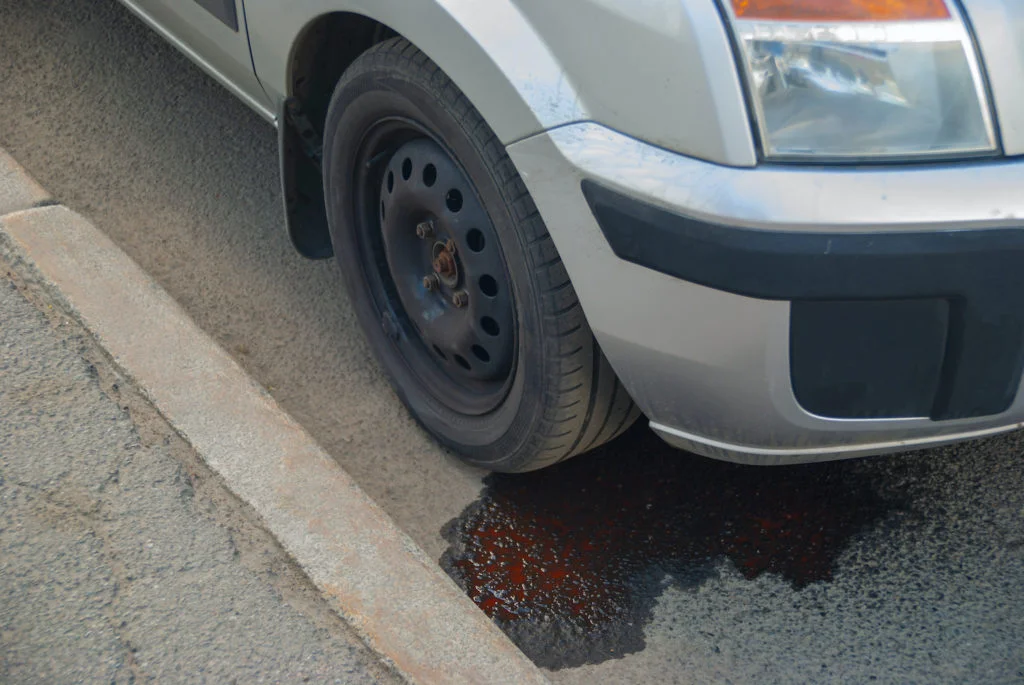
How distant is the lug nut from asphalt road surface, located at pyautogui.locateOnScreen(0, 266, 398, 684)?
63 cm

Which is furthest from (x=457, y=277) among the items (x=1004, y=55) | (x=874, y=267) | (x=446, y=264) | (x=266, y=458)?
(x=1004, y=55)

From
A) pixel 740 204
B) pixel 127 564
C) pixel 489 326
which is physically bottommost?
pixel 127 564

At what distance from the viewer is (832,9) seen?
1.49 meters

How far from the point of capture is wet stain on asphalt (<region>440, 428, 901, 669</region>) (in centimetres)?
209

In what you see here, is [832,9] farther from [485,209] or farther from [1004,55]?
[485,209]

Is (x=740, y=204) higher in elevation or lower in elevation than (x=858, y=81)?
lower

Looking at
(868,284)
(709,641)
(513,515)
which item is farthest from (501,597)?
(868,284)

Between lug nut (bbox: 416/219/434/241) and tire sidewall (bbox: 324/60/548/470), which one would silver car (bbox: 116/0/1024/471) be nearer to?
tire sidewall (bbox: 324/60/548/470)

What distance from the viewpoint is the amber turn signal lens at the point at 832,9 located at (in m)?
1.48

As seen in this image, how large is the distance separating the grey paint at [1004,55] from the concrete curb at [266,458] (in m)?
1.10

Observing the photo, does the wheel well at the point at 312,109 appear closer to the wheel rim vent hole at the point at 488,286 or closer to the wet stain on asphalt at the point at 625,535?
the wheel rim vent hole at the point at 488,286

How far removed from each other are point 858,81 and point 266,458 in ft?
4.07

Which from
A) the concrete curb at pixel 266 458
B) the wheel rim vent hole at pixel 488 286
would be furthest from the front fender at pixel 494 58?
the concrete curb at pixel 266 458

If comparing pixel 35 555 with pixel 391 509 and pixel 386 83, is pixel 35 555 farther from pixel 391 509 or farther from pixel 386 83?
pixel 386 83
